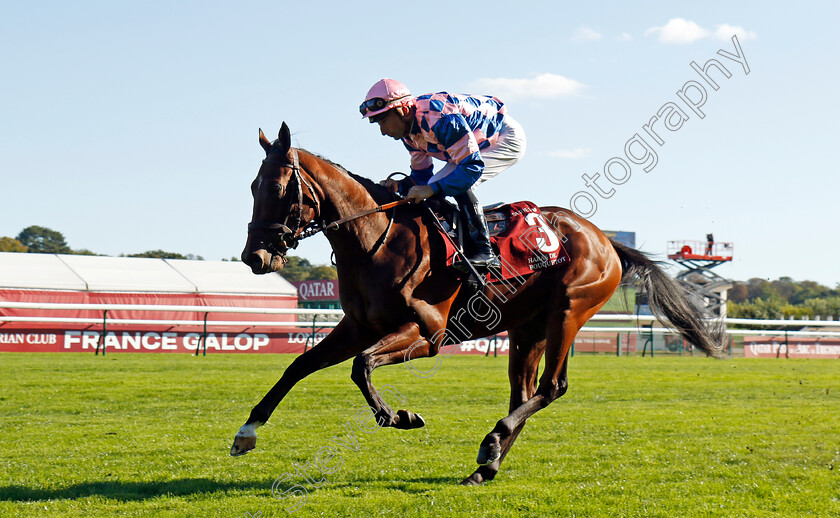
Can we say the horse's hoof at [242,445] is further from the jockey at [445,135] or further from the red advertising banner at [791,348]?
the red advertising banner at [791,348]

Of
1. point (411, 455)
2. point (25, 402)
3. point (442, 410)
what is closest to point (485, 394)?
point (442, 410)

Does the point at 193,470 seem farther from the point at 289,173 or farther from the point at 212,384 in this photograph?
the point at 212,384

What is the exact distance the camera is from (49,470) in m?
4.83

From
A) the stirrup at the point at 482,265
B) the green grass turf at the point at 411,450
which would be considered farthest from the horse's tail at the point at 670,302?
the stirrup at the point at 482,265

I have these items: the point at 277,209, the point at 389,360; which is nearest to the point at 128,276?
the point at 277,209

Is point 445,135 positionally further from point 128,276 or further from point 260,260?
point 128,276

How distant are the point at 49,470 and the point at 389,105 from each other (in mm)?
2986

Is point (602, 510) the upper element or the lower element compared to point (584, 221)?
lower

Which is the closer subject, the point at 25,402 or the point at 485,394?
the point at 25,402

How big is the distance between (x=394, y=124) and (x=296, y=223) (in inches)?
35.3

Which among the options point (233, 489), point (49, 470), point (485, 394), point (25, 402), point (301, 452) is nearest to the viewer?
point (233, 489)

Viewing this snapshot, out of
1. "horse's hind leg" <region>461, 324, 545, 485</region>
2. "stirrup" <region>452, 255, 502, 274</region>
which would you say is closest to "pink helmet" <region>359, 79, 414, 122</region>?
"stirrup" <region>452, 255, 502, 274</region>

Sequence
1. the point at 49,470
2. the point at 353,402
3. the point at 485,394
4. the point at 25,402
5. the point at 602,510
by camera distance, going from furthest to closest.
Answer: the point at 485,394 < the point at 353,402 < the point at 25,402 < the point at 49,470 < the point at 602,510

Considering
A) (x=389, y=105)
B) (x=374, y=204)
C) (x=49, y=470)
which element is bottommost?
(x=49, y=470)
